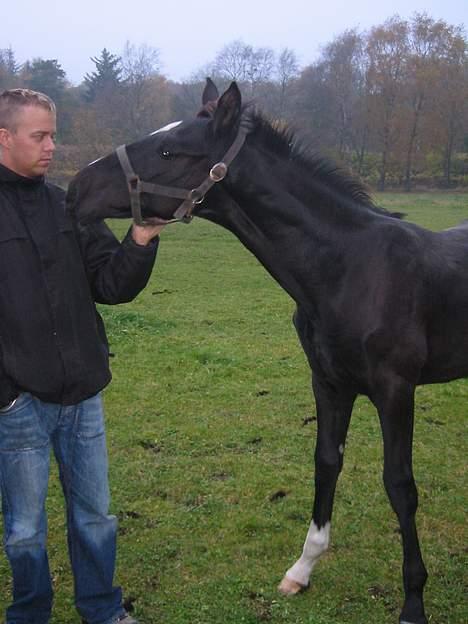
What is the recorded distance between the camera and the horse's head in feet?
9.34

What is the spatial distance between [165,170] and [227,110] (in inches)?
14.5

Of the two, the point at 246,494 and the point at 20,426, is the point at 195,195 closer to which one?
the point at 20,426

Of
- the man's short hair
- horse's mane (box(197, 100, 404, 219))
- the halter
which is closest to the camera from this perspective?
the man's short hair

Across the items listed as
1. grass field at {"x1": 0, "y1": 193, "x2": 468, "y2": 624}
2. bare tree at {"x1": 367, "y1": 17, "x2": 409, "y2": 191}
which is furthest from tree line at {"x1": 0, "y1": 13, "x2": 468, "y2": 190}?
grass field at {"x1": 0, "y1": 193, "x2": 468, "y2": 624}

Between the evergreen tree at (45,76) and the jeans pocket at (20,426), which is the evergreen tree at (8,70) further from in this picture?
the jeans pocket at (20,426)

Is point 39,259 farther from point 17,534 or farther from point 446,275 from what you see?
point 446,275

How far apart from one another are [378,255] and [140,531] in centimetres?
214

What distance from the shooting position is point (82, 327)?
273 cm

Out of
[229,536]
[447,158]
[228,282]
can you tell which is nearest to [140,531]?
[229,536]

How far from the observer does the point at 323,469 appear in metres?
3.55

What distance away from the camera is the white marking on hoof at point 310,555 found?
3.39m

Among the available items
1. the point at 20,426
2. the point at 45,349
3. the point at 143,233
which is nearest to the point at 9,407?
the point at 20,426

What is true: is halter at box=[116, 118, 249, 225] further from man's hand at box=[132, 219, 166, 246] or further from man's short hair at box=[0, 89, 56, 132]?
man's short hair at box=[0, 89, 56, 132]

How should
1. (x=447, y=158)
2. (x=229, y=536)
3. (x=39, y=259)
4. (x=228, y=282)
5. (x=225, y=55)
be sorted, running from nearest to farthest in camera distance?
1. (x=39, y=259)
2. (x=229, y=536)
3. (x=228, y=282)
4. (x=447, y=158)
5. (x=225, y=55)
